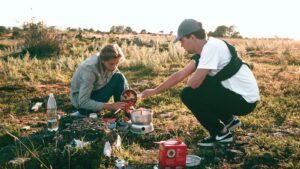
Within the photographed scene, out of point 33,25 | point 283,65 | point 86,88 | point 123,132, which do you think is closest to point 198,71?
point 123,132

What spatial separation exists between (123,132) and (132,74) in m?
5.00

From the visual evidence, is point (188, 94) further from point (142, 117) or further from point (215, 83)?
point (142, 117)

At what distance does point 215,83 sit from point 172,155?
3.92 ft

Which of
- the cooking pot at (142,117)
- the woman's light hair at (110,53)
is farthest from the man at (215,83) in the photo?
the woman's light hair at (110,53)

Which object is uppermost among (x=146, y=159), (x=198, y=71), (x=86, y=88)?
(x=198, y=71)

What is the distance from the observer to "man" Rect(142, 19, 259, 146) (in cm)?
483

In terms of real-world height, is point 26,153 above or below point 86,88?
below

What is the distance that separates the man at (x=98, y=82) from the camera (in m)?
5.85

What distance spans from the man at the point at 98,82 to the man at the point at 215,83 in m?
1.20

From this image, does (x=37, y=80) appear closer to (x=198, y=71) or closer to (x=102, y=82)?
(x=102, y=82)

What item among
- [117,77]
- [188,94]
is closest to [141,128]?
[188,94]

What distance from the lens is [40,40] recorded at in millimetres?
14375

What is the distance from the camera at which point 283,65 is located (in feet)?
39.5

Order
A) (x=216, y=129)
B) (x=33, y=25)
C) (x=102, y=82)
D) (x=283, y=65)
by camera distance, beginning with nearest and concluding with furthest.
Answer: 1. (x=216, y=129)
2. (x=102, y=82)
3. (x=283, y=65)
4. (x=33, y=25)
